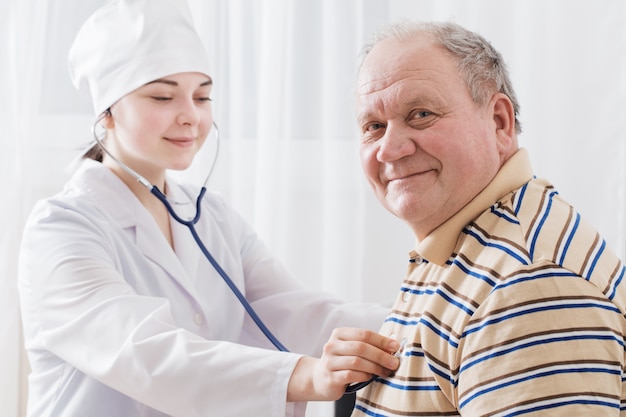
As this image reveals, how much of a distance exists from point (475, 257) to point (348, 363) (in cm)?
23

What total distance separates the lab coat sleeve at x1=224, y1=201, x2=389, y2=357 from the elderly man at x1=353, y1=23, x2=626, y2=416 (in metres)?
0.47

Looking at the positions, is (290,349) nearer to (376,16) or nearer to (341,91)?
(341,91)

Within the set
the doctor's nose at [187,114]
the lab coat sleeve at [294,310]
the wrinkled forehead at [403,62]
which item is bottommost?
the lab coat sleeve at [294,310]

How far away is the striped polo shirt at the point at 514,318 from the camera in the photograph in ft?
2.61

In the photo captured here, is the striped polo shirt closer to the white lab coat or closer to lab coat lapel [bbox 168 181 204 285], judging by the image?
the white lab coat

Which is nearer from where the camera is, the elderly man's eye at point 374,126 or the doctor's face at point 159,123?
the elderly man's eye at point 374,126

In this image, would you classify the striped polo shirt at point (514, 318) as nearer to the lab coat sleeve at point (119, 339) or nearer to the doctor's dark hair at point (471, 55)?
the doctor's dark hair at point (471, 55)

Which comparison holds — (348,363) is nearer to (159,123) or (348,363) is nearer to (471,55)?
(471,55)

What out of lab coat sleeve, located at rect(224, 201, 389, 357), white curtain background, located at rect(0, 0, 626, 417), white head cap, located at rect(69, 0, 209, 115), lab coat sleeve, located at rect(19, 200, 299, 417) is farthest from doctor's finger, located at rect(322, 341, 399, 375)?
white curtain background, located at rect(0, 0, 626, 417)

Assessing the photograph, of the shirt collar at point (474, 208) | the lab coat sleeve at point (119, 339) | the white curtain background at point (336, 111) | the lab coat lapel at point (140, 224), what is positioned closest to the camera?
the shirt collar at point (474, 208)

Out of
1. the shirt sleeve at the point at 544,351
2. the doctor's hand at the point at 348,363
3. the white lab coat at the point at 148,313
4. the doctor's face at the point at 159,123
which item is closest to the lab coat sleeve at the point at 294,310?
the white lab coat at the point at 148,313

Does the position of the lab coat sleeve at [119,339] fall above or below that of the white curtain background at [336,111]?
below

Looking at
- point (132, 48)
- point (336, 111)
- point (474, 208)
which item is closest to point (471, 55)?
point (474, 208)

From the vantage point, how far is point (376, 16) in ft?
7.20
